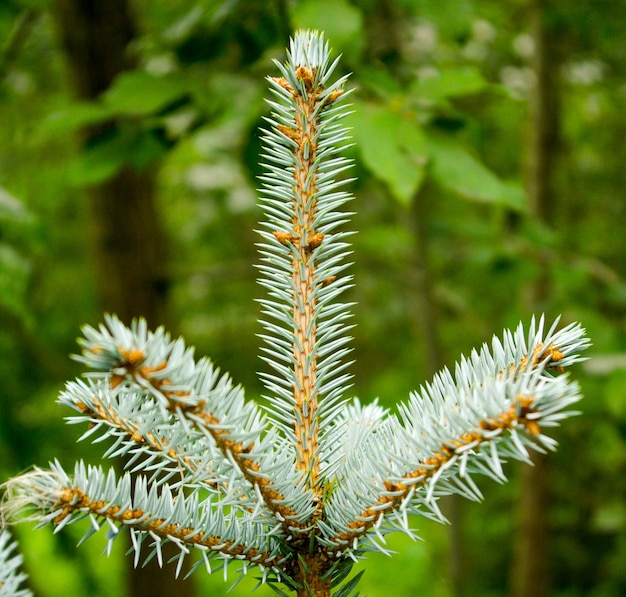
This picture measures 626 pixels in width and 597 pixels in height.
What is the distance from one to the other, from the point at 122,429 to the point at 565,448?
10.7 feet

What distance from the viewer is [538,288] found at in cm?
274

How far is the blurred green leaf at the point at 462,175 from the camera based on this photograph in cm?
112

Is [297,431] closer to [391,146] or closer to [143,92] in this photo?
[391,146]

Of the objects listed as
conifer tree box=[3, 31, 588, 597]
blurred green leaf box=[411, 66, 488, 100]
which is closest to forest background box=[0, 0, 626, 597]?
blurred green leaf box=[411, 66, 488, 100]

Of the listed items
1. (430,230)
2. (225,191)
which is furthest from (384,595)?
(225,191)

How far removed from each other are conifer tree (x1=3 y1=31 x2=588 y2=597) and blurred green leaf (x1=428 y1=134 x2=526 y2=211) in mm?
619

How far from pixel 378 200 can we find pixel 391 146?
3150 mm

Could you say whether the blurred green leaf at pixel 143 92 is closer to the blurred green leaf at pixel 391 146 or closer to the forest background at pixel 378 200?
the forest background at pixel 378 200

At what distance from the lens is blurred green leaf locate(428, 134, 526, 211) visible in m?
1.12

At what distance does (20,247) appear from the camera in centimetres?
262

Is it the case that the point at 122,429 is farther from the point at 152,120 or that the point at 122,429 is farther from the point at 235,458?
the point at 152,120

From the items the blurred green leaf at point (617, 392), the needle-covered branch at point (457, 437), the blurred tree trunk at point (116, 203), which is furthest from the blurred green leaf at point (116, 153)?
the blurred green leaf at point (617, 392)

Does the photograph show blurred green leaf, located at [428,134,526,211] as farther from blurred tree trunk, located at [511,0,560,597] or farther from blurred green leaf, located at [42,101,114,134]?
blurred tree trunk, located at [511,0,560,597]

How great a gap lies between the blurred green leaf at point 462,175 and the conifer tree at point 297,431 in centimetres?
62
